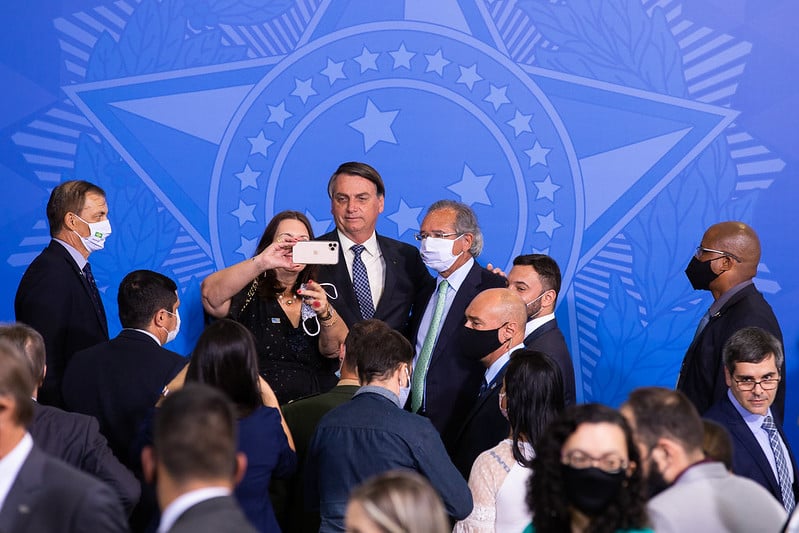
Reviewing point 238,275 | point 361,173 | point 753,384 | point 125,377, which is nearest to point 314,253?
point 238,275

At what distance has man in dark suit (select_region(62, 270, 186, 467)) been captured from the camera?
4285 millimetres

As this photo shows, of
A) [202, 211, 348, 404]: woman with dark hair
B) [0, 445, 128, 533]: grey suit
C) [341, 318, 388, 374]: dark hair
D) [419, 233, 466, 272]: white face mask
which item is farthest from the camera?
[419, 233, 466, 272]: white face mask

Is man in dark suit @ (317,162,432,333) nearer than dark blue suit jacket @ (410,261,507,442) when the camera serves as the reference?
No

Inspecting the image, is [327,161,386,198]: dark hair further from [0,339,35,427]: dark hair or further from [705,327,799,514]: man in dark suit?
[0,339,35,427]: dark hair

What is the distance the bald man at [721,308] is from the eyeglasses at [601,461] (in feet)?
8.07

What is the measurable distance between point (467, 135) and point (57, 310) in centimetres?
252

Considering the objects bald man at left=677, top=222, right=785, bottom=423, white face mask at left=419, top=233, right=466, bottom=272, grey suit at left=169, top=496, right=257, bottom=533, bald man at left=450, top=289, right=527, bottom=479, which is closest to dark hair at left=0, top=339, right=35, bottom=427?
grey suit at left=169, top=496, right=257, bottom=533

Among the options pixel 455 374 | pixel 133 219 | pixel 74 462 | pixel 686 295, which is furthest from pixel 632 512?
pixel 133 219

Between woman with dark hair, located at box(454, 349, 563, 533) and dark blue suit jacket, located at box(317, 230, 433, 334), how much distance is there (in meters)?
1.58

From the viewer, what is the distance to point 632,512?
273 centimetres

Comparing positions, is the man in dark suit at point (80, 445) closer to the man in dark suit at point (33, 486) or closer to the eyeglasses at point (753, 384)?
the man in dark suit at point (33, 486)

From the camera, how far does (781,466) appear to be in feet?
15.1

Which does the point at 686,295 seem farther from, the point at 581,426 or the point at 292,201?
the point at 581,426

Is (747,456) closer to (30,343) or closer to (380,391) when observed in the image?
(380,391)
